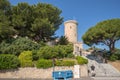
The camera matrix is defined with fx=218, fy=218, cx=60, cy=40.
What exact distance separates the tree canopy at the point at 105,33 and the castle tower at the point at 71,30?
10.8 metres

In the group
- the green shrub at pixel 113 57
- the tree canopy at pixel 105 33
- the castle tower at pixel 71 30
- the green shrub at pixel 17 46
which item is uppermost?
the castle tower at pixel 71 30

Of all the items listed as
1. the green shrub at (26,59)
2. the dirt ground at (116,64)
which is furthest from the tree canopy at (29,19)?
the dirt ground at (116,64)

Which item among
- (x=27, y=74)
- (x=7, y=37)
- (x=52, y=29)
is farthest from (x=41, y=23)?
(x=27, y=74)

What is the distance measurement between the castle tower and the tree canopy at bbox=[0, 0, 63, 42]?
652 inches

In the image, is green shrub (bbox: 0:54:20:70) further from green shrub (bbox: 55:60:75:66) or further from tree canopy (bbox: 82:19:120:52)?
tree canopy (bbox: 82:19:120:52)

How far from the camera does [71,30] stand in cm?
5044

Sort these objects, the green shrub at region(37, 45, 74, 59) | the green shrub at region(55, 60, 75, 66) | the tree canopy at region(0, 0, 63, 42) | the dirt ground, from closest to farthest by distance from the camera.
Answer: the green shrub at region(55, 60, 75, 66), the green shrub at region(37, 45, 74, 59), the tree canopy at region(0, 0, 63, 42), the dirt ground

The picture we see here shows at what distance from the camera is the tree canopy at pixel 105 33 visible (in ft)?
119

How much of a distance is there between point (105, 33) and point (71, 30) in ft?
48.9

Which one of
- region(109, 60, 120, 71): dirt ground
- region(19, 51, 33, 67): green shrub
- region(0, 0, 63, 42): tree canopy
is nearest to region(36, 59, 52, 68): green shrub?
region(19, 51, 33, 67): green shrub

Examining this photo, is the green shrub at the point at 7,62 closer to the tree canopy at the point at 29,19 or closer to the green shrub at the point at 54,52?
the green shrub at the point at 54,52

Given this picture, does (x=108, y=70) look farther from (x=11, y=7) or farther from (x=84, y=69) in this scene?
(x=11, y=7)

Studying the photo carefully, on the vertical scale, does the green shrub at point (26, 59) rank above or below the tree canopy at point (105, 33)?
below

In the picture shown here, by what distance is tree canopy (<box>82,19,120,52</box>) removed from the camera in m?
36.3
